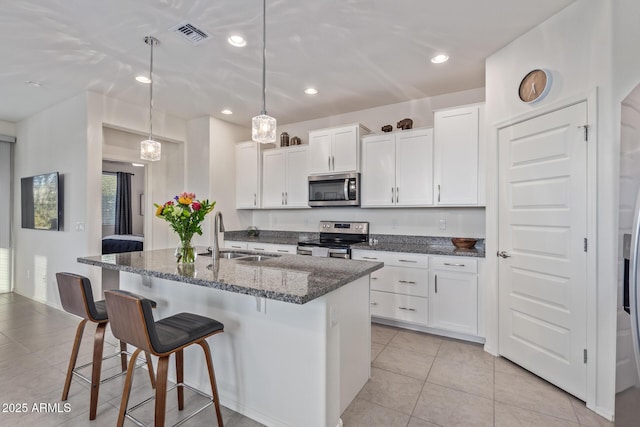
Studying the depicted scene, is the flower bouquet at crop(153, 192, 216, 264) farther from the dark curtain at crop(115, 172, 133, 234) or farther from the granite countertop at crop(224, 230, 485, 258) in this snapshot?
the dark curtain at crop(115, 172, 133, 234)

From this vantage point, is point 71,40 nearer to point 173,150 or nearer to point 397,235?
point 173,150

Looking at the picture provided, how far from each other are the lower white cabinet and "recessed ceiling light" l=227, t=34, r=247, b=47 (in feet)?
8.17

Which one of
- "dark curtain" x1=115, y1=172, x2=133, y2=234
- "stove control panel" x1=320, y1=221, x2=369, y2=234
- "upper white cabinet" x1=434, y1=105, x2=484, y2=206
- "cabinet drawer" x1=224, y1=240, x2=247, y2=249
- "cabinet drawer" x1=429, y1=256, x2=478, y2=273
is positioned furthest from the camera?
"dark curtain" x1=115, y1=172, x2=133, y2=234

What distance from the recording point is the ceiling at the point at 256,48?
2266 millimetres

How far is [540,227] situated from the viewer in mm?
2434

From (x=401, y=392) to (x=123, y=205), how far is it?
8940mm

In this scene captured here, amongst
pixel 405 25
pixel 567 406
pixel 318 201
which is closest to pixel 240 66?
pixel 405 25

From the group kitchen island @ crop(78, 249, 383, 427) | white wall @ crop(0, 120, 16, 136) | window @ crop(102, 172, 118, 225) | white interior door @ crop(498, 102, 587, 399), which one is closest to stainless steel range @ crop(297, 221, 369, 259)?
kitchen island @ crop(78, 249, 383, 427)

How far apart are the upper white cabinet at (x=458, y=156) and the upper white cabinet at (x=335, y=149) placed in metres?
1.01

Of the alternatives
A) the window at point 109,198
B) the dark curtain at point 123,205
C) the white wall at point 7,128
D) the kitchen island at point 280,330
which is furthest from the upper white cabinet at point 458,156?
the window at point 109,198

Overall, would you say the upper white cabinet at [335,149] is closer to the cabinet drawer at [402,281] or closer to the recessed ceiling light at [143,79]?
the cabinet drawer at [402,281]

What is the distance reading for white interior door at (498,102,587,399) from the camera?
2.17 m

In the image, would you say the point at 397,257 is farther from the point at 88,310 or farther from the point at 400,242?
the point at 88,310

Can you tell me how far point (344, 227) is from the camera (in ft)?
14.8
